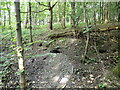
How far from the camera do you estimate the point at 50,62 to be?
14.2 feet

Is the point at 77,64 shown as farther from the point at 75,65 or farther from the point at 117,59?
the point at 117,59

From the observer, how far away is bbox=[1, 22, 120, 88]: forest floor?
3.28 meters

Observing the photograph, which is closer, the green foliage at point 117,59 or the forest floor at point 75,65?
the forest floor at point 75,65

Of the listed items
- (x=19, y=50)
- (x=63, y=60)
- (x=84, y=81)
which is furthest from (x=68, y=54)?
(x=19, y=50)

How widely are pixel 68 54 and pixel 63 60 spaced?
0.48 meters

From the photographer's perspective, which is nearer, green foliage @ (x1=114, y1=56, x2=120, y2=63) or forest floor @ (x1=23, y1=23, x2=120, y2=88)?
forest floor @ (x1=23, y1=23, x2=120, y2=88)

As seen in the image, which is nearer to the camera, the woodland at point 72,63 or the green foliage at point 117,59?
the woodland at point 72,63

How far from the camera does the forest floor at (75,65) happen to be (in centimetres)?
328

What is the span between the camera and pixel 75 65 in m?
3.94

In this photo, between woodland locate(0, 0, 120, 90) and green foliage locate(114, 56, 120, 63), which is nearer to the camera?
woodland locate(0, 0, 120, 90)

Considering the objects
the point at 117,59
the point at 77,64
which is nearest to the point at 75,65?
the point at 77,64

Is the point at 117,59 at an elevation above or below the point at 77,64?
above

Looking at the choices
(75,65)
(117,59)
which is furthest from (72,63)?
(117,59)

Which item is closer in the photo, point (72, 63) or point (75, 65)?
point (75, 65)
